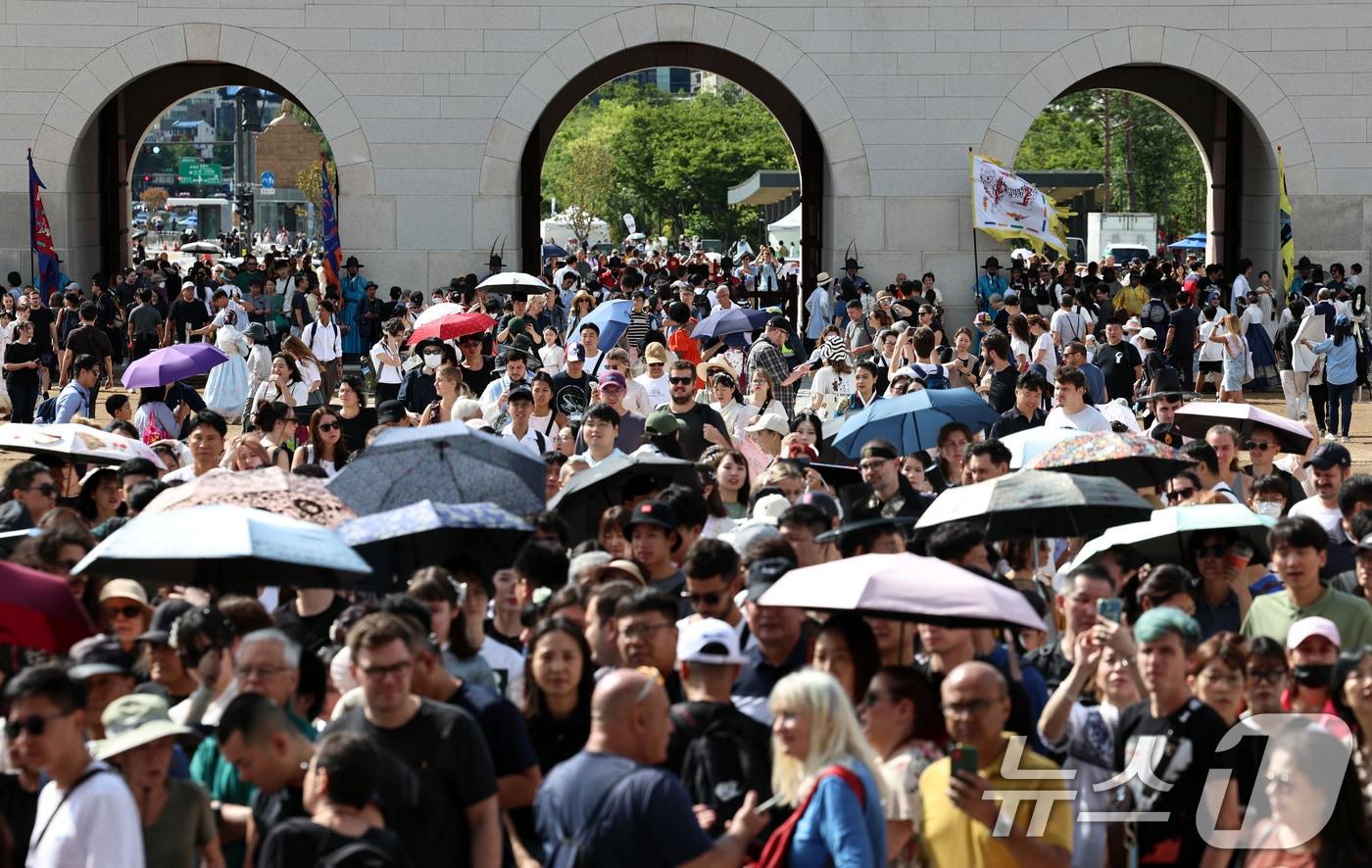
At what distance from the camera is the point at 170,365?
1625cm

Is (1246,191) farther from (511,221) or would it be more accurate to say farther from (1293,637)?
(1293,637)

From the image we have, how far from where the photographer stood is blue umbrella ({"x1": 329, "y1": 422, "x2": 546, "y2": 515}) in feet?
35.0

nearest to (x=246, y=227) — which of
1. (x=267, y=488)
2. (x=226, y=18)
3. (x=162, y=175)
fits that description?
(x=162, y=175)

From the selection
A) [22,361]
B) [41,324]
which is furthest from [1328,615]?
[41,324]

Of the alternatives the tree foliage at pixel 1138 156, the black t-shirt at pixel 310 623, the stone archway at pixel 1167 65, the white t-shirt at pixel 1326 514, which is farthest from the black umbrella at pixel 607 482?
the tree foliage at pixel 1138 156

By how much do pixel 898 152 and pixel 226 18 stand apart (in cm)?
965

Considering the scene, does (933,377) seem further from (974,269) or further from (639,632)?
(974,269)

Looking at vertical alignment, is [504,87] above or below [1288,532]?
above

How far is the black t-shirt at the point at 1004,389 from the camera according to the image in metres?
16.5

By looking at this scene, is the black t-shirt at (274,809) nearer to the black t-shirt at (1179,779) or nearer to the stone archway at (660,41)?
the black t-shirt at (1179,779)

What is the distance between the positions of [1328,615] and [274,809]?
15.2 ft

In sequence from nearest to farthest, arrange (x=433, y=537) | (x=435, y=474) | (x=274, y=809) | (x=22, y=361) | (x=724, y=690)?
(x=274, y=809)
(x=724, y=690)
(x=433, y=537)
(x=435, y=474)
(x=22, y=361)

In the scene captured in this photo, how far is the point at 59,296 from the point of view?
2742 centimetres

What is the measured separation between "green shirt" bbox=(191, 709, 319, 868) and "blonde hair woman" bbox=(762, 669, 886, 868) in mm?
1717
